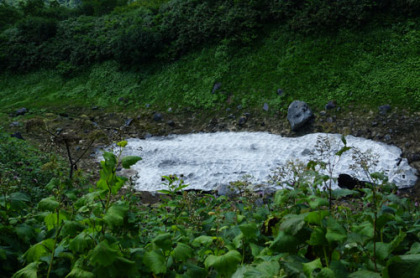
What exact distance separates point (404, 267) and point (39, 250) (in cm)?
152

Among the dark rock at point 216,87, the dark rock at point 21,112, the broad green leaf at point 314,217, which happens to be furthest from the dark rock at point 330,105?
the dark rock at point 21,112

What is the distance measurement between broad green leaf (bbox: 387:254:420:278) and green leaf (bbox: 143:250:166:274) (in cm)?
86

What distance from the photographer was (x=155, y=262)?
52.6 inches

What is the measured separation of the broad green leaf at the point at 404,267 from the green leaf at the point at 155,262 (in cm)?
86

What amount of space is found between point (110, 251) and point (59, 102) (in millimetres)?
13328

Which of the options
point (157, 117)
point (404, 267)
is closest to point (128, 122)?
point (157, 117)

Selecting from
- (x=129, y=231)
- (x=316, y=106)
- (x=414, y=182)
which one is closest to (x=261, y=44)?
(x=316, y=106)

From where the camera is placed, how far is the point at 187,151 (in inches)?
335

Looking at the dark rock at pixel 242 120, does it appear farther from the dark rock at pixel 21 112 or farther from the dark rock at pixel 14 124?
the dark rock at pixel 21 112

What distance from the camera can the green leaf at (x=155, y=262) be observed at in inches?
51.5

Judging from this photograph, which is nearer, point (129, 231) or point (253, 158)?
point (129, 231)

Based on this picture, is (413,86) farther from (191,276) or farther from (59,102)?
(59,102)

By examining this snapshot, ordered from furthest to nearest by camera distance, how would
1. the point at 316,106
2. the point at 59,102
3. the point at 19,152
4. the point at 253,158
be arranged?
the point at 59,102
the point at 316,106
the point at 253,158
the point at 19,152

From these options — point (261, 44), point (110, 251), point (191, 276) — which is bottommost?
point (261, 44)
